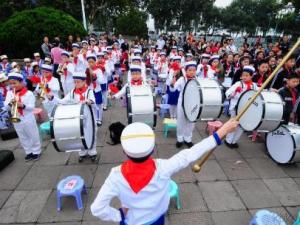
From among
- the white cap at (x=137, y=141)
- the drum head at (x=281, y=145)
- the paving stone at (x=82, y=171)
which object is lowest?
the paving stone at (x=82, y=171)

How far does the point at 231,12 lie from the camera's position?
50.7 meters

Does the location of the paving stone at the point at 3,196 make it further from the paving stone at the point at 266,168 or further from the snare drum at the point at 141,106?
the paving stone at the point at 266,168

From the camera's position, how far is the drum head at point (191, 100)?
17.3 ft

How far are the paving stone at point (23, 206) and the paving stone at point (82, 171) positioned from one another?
0.65 meters

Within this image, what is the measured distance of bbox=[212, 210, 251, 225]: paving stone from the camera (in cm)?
412

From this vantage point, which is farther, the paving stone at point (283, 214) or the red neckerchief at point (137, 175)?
the paving stone at point (283, 214)

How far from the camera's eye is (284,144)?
5.48 meters

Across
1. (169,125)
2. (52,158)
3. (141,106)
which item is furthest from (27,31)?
(141,106)

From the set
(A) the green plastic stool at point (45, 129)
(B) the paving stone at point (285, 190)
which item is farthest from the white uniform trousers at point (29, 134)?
(B) the paving stone at point (285, 190)

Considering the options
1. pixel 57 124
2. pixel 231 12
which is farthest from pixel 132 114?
pixel 231 12

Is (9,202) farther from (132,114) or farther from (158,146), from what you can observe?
(158,146)

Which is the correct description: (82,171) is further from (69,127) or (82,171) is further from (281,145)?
(281,145)

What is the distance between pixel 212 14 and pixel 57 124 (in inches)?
1928

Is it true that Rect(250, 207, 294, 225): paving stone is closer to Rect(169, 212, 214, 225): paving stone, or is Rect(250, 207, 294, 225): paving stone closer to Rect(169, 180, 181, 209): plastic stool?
A: Rect(169, 212, 214, 225): paving stone
